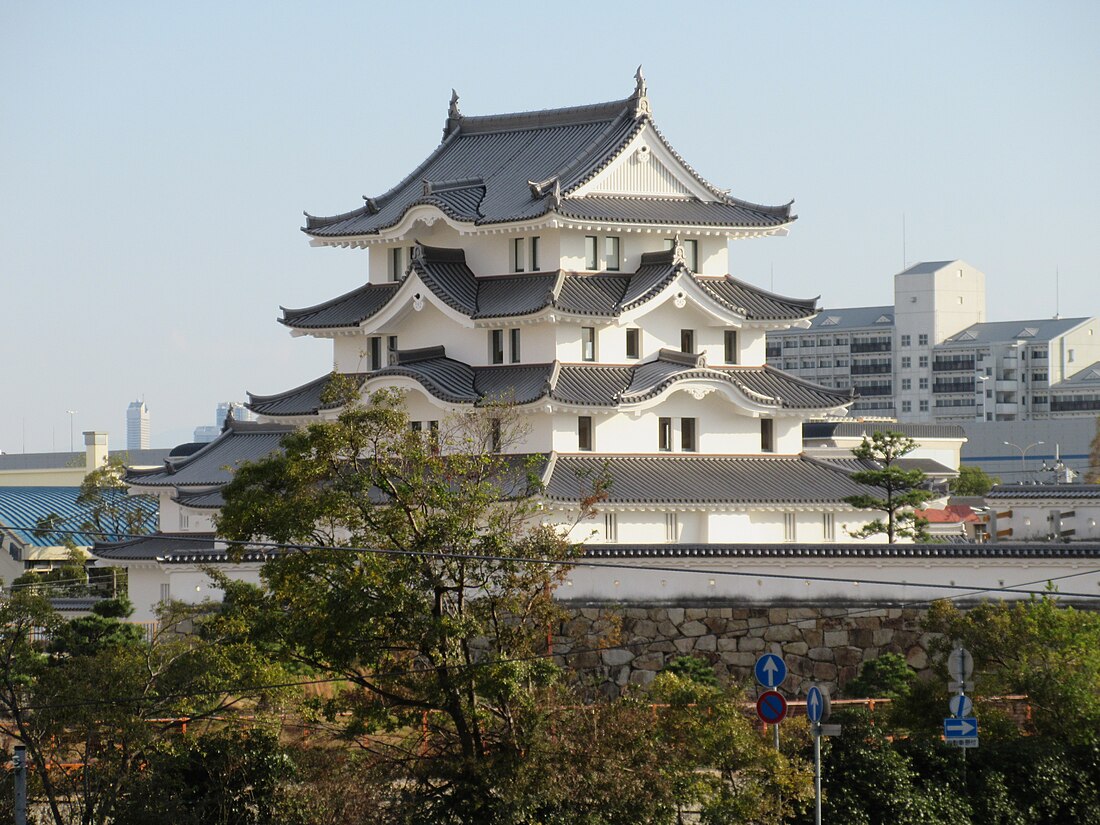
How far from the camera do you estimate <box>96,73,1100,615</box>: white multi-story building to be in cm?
4322

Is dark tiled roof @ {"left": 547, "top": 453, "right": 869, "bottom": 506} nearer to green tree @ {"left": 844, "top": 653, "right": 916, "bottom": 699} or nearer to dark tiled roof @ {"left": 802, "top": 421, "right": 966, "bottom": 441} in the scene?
green tree @ {"left": 844, "top": 653, "right": 916, "bottom": 699}

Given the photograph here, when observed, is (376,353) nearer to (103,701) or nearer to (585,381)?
(585,381)

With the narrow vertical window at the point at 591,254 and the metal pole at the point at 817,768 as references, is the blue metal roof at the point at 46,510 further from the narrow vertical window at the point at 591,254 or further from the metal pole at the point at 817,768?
the metal pole at the point at 817,768

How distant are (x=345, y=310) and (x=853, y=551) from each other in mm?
18445

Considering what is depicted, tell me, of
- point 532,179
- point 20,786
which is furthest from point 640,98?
point 20,786

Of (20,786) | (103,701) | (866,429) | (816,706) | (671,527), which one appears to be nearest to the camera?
(20,786)

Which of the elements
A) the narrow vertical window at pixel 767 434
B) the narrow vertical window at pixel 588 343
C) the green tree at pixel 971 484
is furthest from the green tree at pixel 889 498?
the green tree at pixel 971 484

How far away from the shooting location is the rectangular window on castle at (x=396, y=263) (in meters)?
48.4

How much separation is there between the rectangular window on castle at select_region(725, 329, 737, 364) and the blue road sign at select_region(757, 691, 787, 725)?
76.8 feet

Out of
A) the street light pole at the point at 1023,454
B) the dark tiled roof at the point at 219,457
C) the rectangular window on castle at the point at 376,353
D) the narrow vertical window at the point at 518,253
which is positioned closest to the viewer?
the narrow vertical window at the point at 518,253

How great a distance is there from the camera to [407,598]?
2427cm

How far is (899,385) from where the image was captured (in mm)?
134000

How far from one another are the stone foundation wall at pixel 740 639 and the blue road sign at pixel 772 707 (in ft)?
35.5

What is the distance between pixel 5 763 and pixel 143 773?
2486 millimetres
